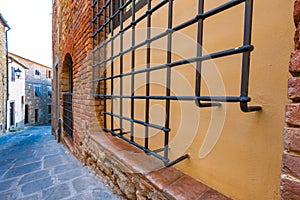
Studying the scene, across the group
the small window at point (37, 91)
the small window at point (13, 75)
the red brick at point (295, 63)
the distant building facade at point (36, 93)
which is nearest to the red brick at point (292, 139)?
the red brick at point (295, 63)

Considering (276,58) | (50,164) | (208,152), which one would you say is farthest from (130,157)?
(50,164)

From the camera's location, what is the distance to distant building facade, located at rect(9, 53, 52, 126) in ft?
48.9

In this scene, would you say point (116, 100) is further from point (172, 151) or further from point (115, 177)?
point (172, 151)

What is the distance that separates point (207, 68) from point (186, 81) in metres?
0.16

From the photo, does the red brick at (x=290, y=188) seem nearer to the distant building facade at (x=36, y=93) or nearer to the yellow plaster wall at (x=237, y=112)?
the yellow plaster wall at (x=237, y=112)

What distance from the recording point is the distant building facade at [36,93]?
14898 millimetres

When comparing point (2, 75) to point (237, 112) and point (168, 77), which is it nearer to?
point (168, 77)

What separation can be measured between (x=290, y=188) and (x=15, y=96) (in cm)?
1522

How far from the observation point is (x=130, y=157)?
4.06 ft

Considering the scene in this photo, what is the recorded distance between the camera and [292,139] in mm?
442

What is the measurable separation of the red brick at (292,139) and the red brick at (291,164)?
2cm

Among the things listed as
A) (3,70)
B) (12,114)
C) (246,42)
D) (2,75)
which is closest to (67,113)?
(246,42)

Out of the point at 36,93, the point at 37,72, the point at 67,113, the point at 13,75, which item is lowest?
the point at 67,113

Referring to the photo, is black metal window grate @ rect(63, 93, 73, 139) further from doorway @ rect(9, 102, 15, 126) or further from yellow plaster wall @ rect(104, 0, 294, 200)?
doorway @ rect(9, 102, 15, 126)
